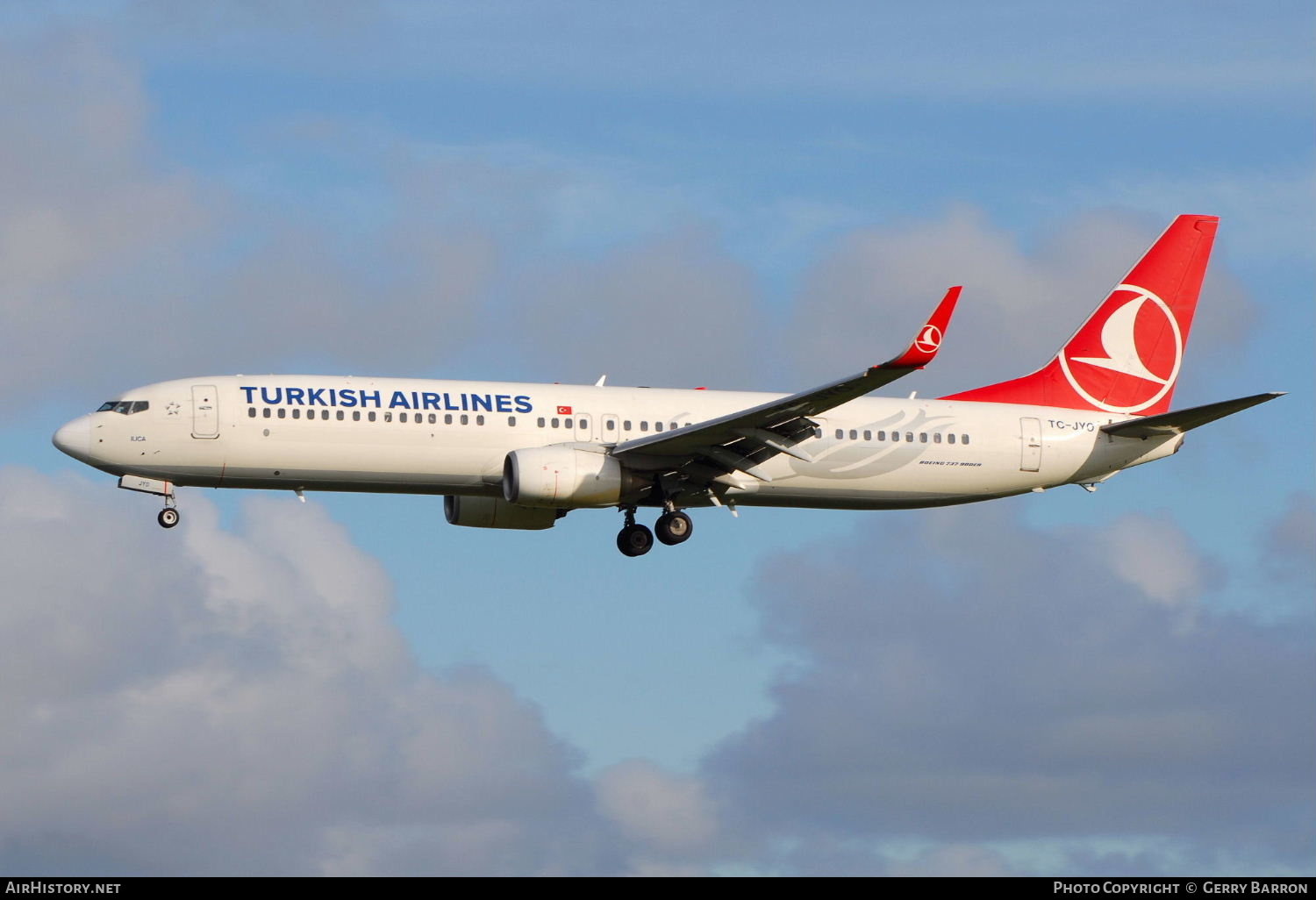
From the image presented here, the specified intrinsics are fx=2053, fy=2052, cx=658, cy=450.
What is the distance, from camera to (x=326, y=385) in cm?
5378

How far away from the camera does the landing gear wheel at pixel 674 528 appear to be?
55812 mm

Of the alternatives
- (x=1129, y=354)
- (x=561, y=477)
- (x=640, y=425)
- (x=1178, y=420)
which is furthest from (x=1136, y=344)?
(x=561, y=477)

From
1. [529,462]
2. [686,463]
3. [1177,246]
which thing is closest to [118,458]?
[529,462]

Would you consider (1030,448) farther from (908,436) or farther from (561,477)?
(561,477)

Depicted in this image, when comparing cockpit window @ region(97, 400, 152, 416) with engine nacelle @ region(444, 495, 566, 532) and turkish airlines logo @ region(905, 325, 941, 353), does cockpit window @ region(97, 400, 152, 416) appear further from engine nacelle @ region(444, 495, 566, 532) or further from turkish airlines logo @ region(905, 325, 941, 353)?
turkish airlines logo @ region(905, 325, 941, 353)

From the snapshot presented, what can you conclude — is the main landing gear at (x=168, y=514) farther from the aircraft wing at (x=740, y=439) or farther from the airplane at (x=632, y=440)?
the aircraft wing at (x=740, y=439)

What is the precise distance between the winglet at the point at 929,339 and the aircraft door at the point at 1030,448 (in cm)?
1247

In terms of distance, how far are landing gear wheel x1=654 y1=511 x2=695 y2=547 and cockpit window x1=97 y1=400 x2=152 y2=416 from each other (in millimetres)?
13997

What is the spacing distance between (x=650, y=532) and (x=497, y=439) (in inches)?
214

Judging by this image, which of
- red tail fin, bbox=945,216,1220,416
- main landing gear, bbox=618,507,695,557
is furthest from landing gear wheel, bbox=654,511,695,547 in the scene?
red tail fin, bbox=945,216,1220,416

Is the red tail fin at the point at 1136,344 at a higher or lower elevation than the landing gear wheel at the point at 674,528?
higher

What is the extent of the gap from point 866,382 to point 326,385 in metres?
14.5

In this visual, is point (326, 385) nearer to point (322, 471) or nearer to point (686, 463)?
point (322, 471)

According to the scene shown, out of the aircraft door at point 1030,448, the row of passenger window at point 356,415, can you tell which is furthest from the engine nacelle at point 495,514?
the aircraft door at point 1030,448
